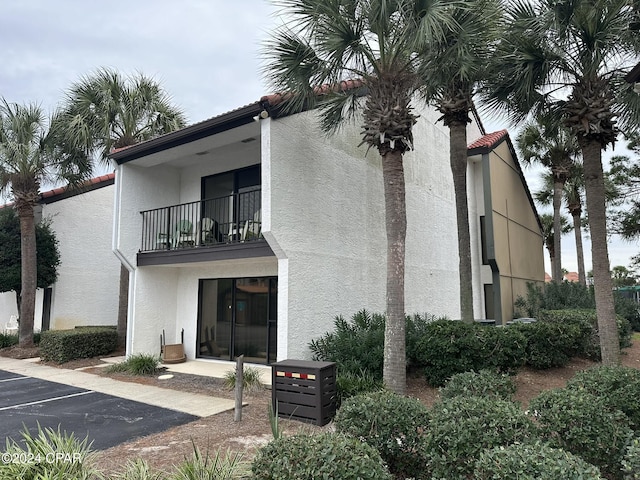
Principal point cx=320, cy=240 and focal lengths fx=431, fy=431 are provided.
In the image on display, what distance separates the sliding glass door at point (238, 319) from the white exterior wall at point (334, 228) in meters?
1.81

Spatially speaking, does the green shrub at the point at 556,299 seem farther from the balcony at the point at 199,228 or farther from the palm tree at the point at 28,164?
the palm tree at the point at 28,164

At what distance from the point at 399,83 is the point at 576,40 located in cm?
301

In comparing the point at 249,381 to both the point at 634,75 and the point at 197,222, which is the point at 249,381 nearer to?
the point at 197,222

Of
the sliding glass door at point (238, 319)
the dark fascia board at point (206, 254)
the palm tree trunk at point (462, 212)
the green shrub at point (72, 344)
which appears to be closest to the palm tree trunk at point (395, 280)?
the dark fascia board at point (206, 254)

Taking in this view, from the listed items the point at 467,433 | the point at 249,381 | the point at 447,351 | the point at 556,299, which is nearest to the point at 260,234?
the point at 249,381

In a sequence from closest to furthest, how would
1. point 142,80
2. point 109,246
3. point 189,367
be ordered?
point 189,367
point 142,80
point 109,246

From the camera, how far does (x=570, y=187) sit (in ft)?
75.5

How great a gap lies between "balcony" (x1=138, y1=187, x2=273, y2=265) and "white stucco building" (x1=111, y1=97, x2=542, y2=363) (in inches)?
1.4

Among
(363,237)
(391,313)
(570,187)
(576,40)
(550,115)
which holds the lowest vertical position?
(391,313)

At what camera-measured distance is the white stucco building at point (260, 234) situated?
9.34 m

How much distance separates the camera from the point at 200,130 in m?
9.97

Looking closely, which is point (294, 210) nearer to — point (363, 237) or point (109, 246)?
point (363, 237)

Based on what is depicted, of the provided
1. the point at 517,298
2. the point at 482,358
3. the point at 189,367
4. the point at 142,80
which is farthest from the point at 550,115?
the point at 142,80

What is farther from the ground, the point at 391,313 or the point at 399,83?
the point at 399,83
